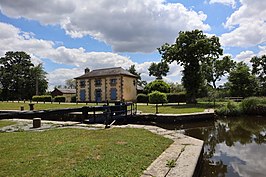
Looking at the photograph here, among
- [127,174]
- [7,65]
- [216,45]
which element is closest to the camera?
[127,174]

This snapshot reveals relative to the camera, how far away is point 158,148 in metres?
4.86

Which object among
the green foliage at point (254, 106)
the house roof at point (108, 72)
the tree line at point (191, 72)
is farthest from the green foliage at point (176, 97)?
the green foliage at point (254, 106)

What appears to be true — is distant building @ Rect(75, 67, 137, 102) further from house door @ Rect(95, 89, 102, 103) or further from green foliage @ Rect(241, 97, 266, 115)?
green foliage @ Rect(241, 97, 266, 115)

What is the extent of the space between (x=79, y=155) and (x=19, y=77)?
52854 millimetres

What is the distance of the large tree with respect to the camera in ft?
162

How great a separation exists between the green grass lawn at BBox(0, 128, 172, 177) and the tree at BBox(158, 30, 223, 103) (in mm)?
20736

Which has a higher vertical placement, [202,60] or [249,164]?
[202,60]

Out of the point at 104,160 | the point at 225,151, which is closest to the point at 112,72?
the point at 225,151

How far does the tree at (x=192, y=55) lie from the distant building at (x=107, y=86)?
797 cm

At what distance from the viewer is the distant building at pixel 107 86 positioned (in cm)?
3045

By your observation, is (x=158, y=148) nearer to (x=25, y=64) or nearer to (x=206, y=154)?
(x=206, y=154)

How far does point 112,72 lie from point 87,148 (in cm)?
2713

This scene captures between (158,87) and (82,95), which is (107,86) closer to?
(82,95)

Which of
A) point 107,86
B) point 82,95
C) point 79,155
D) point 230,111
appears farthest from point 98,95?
point 79,155
